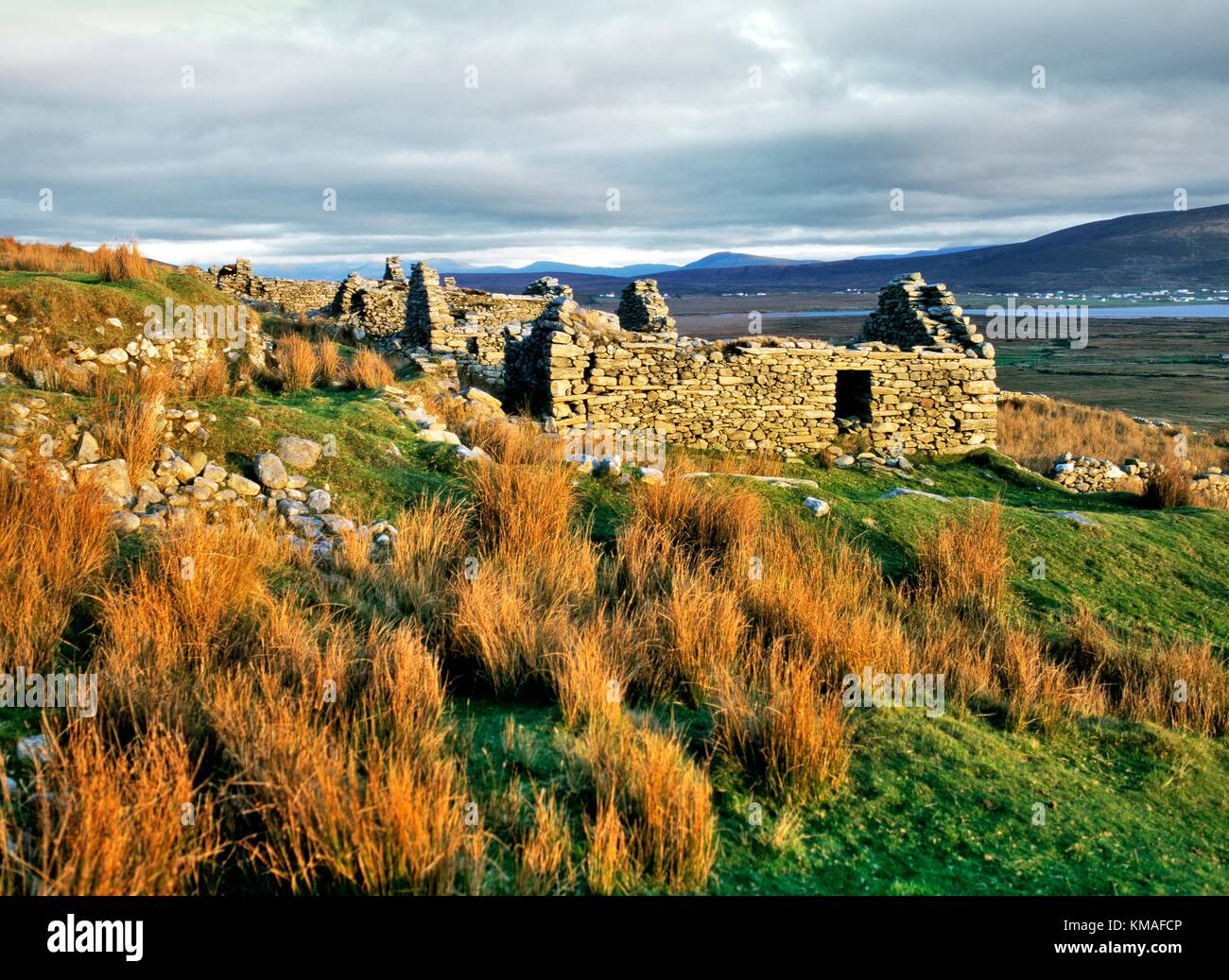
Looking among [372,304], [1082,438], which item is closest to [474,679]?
[1082,438]

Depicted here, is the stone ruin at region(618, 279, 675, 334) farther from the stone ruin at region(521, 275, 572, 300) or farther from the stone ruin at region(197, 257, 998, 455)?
the stone ruin at region(521, 275, 572, 300)

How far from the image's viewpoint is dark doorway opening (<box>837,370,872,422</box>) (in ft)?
46.0

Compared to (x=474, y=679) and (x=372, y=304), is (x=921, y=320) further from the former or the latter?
(x=372, y=304)

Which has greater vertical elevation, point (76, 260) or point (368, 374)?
point (76, 260)

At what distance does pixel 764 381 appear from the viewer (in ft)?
43.0

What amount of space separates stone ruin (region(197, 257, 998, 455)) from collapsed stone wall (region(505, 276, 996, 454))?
0.06ft

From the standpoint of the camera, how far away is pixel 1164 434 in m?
23.2

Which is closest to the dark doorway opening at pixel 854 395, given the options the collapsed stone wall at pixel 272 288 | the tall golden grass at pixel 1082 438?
the tall golden grass at pixel 1082 438

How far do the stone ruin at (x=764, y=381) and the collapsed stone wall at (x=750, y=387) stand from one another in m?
0.02

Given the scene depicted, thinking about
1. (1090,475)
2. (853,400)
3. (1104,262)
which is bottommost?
(1090,475)

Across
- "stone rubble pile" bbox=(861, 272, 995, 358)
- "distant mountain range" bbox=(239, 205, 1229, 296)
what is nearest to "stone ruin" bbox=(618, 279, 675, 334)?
"stone rubble pile" bbox=(861, 272, 995, 358)

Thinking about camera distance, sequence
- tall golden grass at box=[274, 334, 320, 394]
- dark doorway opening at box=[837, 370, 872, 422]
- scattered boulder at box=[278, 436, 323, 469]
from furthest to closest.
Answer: dark doorway opening at box=[837, 370, 872, 422], tall golden grass at box=[274, 334, 320, 394], scattered boulder at box=[278, 436, 323, 469]

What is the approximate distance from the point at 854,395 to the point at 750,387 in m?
2.72
